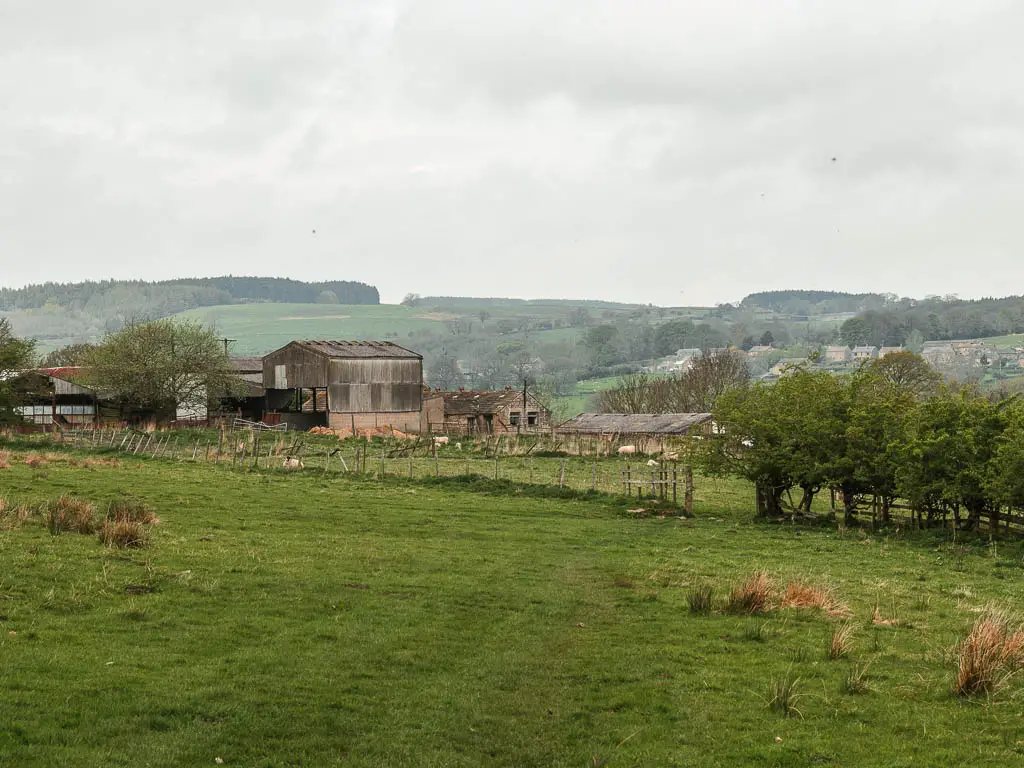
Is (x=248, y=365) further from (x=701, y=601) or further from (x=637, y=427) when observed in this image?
(x=701, y=601)

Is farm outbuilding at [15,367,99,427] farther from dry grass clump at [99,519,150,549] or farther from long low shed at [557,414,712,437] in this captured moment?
dry grass clump at [99,519,150,549]

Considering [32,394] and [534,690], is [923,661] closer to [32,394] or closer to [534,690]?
[534,690]

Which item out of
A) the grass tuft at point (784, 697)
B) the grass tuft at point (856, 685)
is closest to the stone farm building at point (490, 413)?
the grass tuft at point (856, 685)

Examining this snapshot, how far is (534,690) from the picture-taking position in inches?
549

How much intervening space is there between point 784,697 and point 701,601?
6.16 metres

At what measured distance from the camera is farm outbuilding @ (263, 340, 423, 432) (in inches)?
3711

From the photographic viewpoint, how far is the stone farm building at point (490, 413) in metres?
103

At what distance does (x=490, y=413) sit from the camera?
4114 inches

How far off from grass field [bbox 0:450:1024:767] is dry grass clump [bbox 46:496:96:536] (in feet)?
1.44

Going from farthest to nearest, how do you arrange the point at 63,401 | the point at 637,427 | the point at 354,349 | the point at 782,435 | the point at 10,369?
the point at 354,349
the point at 637,427
the point at 63,401
the point at 10,369
the point at 782,435

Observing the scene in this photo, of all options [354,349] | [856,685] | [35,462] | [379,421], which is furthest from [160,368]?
[856,685]

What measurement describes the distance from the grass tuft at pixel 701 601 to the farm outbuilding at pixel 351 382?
74620mm

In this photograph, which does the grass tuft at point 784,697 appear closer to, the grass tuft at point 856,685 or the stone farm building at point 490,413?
the grass tuft at point 856,685

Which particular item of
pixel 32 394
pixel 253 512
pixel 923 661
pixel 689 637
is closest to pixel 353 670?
pixel 689 637
